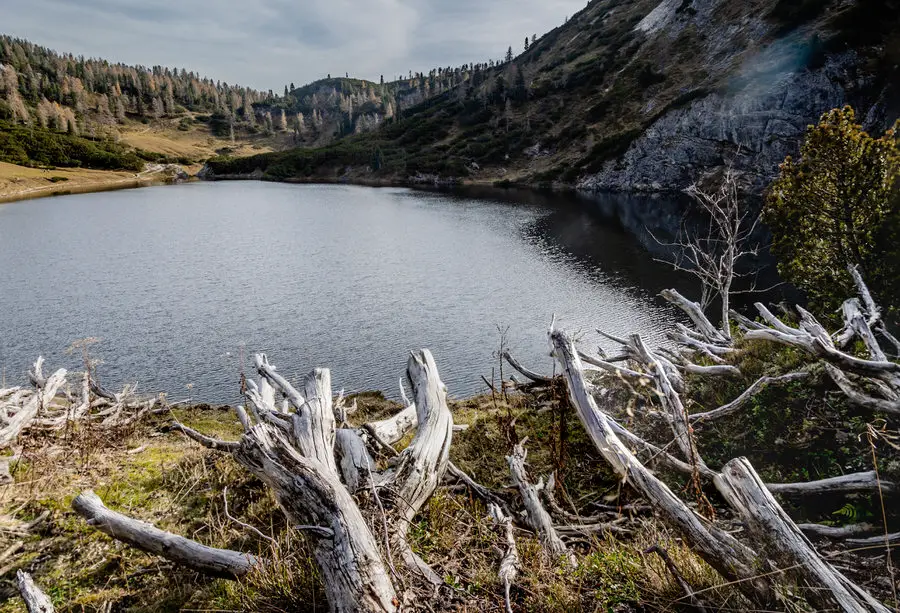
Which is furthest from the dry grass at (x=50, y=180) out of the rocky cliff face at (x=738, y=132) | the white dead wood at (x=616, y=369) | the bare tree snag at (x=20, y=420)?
the white dead wood at (x=616, y=369)

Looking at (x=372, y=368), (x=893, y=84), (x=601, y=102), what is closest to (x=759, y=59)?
(x=893, y=84)

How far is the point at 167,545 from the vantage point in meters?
4.69

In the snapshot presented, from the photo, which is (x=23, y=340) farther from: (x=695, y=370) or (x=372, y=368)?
(x=695, y=370)

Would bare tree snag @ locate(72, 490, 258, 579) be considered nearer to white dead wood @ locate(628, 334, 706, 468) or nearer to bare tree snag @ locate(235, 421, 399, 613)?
bare tree snag @ locate(235, 421, 399, 613)

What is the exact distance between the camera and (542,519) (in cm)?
516

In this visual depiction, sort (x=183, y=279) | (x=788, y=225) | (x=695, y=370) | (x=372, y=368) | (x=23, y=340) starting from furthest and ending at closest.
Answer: (x=183, y=279), (x=23, y=340), (x=372, y=368), (x=788, y=225), (x=695, y=370)

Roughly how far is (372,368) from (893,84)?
233 ft

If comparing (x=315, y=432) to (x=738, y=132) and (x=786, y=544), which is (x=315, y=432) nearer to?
(x=786, y=544)

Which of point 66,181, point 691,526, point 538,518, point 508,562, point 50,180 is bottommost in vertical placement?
point 538,518

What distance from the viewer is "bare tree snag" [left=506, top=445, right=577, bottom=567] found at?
4734mm

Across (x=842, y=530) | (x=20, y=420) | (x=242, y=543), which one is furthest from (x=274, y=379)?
(x=842, y=530)

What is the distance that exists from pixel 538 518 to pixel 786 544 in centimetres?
237

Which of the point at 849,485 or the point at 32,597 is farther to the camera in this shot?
the point at 849,485

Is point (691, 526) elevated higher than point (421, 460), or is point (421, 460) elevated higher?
point (691, 526)
